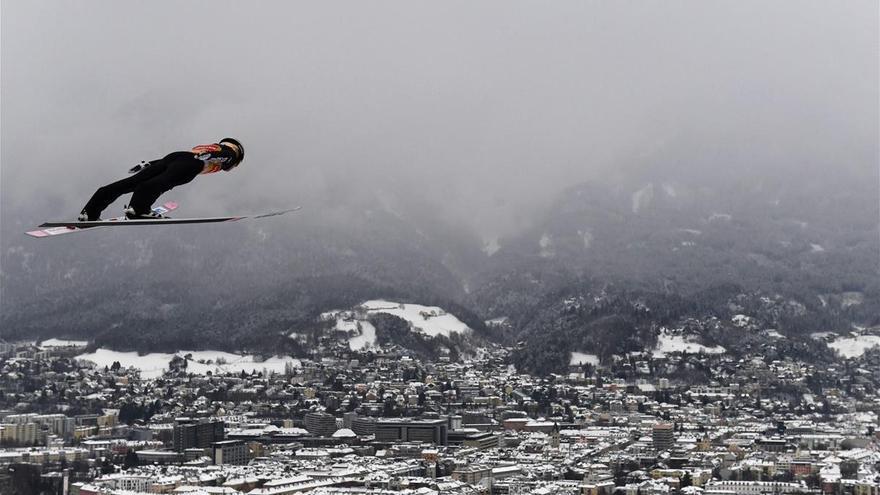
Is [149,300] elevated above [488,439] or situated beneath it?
elevated above

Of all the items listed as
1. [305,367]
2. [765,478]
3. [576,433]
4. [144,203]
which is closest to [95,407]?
[305,367]

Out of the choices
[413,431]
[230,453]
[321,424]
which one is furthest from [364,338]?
[230,453]

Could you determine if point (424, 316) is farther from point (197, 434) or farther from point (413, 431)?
point (197, 434)

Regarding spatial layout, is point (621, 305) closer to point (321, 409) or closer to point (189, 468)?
point (321, 409)

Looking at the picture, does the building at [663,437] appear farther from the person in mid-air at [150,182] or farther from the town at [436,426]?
the person in mid-air at [150,182]

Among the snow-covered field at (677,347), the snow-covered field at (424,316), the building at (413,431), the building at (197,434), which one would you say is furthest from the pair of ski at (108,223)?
the snow-covered field at (424,316)
